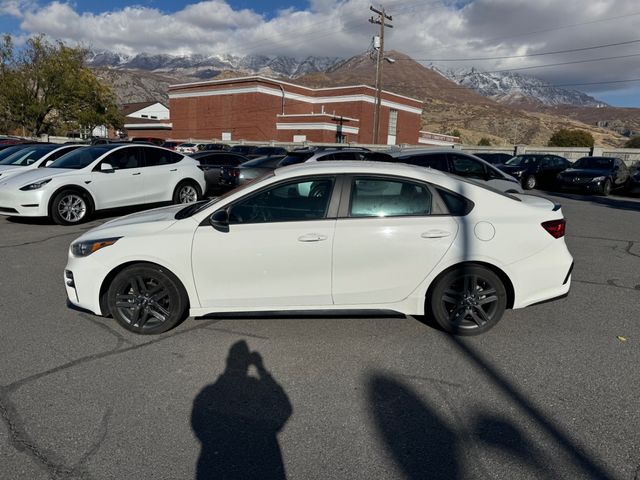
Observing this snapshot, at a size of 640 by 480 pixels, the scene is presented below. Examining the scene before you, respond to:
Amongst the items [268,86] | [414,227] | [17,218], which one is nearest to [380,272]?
[414,227]

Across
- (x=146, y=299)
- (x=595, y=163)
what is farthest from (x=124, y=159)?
(x=595, y=163)

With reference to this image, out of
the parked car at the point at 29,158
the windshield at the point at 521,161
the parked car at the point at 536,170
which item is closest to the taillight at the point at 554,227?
the parked car at the point at 29,158

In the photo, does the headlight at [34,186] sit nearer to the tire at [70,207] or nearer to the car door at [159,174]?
the tire at [70,207]

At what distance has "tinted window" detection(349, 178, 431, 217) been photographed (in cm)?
393

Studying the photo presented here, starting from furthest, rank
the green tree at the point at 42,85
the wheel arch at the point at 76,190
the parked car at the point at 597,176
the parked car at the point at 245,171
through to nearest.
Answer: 1. the green tree at the point at 42,85
2. the parked car at the point at 597,176
3. the parked car at the point at 245,171
4. the wheel arch at the point at 76,190

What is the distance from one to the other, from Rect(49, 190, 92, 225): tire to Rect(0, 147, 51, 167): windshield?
3834mm

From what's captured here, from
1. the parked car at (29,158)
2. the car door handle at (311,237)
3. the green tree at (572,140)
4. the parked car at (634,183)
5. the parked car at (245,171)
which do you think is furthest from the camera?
the green tree at (572,140)

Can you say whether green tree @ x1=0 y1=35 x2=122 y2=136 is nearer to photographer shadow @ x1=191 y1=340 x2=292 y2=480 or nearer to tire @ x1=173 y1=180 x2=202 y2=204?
tire @ x1=173 y1=180 x2=202 y2=204

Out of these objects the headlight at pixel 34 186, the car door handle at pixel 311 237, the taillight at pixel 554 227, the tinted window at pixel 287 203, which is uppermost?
the tinted window at pixel 287 203

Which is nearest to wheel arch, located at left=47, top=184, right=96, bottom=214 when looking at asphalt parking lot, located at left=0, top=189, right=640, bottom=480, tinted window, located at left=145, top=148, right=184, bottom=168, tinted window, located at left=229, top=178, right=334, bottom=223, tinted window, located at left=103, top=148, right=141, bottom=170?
tinted window, located at left=103, top=148, right=141, bottom=170

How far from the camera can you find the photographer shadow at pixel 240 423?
2.48 metres

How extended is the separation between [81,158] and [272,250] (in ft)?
24.6

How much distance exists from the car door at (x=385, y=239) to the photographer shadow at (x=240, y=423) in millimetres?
1049

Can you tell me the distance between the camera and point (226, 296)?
12.9ft
